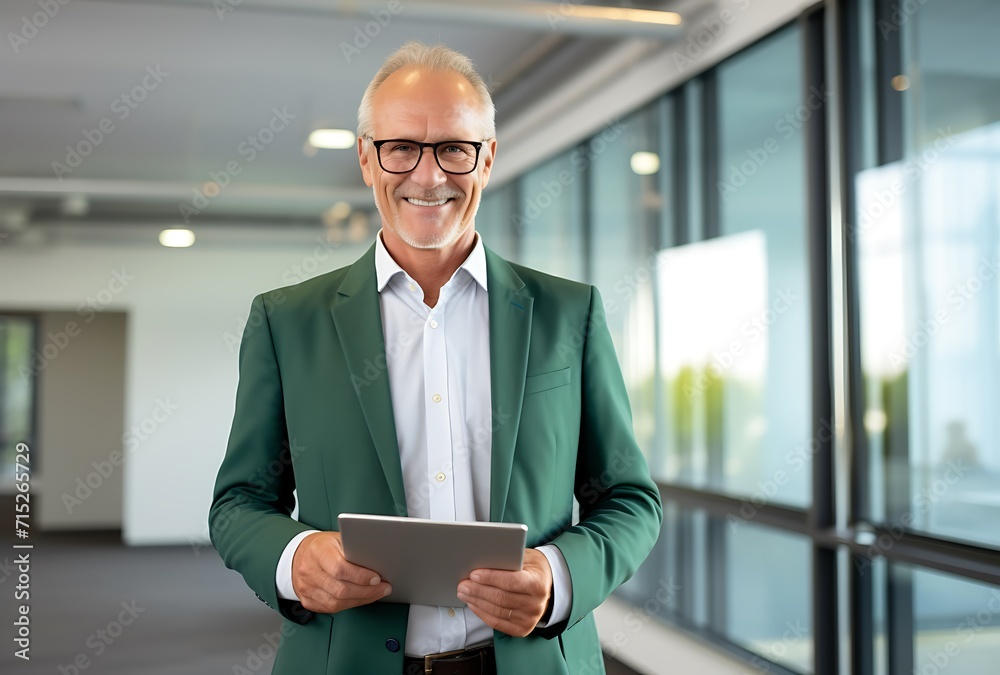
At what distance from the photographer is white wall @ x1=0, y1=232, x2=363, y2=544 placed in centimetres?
974

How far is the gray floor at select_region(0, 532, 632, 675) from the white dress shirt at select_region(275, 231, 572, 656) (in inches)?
161

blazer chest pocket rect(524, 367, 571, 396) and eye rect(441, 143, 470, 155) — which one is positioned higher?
eye rect(441, 143, 470, 155)

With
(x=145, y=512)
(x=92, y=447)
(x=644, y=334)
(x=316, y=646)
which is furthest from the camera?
(x=92, y=447)

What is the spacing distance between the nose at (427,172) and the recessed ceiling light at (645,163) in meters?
4.21

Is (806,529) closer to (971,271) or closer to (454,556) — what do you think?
(971,271)

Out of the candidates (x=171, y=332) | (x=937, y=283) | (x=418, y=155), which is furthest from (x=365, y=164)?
(x=171, y=332)

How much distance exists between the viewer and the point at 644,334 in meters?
5.77

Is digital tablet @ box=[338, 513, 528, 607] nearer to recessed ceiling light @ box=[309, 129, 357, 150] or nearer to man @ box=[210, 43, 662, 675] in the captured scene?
man @ box=[210, 43, 662, 675]

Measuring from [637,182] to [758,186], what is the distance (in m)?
1.30

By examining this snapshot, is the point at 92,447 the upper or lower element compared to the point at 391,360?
lower

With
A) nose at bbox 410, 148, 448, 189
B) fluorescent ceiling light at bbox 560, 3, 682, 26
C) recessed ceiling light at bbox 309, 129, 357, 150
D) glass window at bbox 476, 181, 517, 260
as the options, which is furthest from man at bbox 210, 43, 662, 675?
recessed ceiling light at bbox 309, 129, 357, 150

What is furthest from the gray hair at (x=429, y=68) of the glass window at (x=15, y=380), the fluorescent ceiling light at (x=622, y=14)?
the glass window at (x=15, y=380)

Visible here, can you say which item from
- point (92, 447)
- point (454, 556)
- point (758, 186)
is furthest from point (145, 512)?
point (454, 556)

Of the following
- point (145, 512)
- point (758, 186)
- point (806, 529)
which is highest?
point (758, 186)
